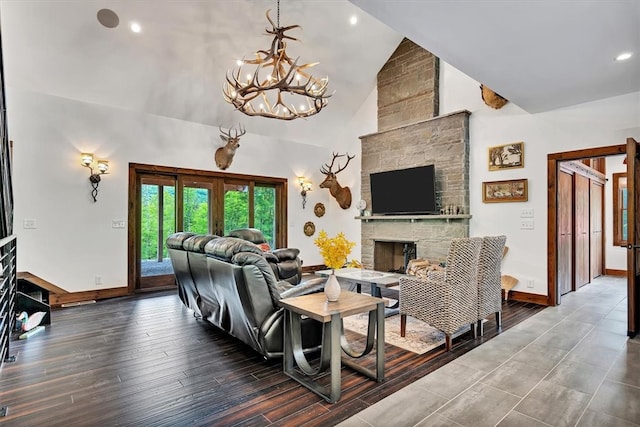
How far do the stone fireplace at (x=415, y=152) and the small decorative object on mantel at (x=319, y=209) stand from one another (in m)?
1.21

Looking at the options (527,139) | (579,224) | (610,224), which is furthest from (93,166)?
(610,224)

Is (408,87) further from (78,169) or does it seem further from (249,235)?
(78,169)

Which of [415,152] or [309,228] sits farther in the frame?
[309,228]

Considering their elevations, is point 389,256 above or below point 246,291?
below

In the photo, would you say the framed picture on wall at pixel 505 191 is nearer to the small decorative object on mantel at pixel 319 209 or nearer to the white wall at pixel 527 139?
the white wall at pixel 527 139

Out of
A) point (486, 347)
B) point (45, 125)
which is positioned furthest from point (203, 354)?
point (45, 125)

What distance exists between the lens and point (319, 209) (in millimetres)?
8234

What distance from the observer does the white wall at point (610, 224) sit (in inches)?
286

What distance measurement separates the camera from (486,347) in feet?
10.7

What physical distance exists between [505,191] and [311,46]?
4104mm

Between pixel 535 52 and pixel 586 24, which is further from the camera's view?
pixel 535 52

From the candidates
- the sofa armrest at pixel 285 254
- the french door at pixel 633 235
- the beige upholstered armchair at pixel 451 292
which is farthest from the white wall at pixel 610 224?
the sofa armrest at pixel 285 254

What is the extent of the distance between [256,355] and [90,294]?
3.73m

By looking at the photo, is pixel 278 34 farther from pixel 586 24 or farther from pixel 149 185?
pixel 149 185
